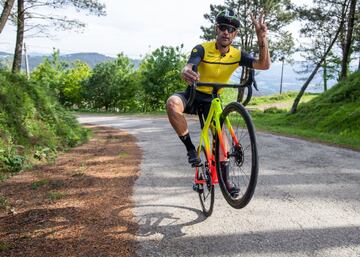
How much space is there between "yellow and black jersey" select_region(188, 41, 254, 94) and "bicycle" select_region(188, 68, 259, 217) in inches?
11.8

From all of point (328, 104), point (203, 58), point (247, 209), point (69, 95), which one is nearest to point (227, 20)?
point (203, 58)

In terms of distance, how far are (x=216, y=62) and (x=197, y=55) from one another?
30cm

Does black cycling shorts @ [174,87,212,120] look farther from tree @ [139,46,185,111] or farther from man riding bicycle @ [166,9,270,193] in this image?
tree @ [139,46,185,111]

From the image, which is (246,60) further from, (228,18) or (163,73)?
(163,73)

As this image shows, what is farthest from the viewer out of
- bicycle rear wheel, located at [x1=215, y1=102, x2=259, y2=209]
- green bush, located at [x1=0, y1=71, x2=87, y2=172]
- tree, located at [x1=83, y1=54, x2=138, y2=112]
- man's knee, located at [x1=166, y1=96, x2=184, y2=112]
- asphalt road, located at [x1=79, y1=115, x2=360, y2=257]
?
tree, located at [x1=83, y1=54, x2=138, y2=112]

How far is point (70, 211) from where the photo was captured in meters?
5.16

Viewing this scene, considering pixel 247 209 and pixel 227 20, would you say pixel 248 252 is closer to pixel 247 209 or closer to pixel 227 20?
pixel 247 209

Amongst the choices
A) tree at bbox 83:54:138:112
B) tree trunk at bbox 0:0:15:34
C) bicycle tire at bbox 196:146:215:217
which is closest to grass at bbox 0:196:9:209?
bicycle tire at bbox 196:146:215:217

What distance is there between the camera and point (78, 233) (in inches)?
171

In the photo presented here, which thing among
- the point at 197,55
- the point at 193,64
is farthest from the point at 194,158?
the point at 197,55

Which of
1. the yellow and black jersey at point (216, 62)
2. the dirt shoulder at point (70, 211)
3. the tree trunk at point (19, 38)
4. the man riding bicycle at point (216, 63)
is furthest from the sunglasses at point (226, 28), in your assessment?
the tree trunk at point (19, 38)

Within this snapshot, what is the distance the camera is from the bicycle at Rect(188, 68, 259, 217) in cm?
369

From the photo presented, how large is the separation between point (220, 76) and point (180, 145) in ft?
24.3

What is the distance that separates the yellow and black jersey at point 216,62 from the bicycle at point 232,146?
0.98 feet
